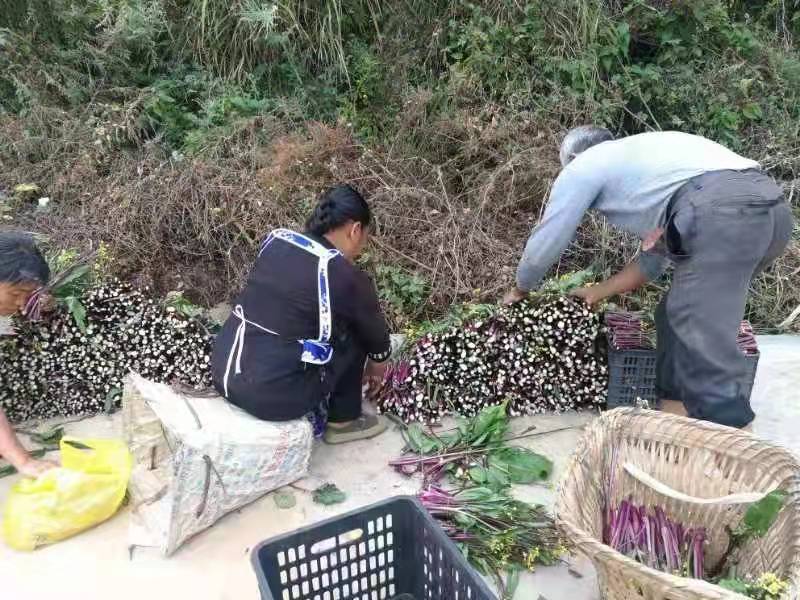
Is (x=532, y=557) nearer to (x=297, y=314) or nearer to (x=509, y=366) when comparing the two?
(x=509, y=366)

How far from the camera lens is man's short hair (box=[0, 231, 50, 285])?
2.71 meters

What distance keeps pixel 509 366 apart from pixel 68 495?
2.20m

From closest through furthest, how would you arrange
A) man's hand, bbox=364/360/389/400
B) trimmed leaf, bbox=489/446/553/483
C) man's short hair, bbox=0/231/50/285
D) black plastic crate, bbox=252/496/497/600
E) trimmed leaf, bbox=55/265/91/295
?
Answer: black plastic crate, bbox=252/496/497/600
man's short hair, bbox=0/231/50/285
trimmed leaf, bbox=489/446/553/483
man's hand, bbox=364/360/389/400
trimmed leaf, bbox=55/265/91/295

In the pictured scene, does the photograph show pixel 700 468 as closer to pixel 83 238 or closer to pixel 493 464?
pixel 493 464

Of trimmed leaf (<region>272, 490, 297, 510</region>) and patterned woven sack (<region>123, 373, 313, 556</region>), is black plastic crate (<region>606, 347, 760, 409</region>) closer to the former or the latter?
patterned woven sack (<region>123, 373, 313, 556</region>)

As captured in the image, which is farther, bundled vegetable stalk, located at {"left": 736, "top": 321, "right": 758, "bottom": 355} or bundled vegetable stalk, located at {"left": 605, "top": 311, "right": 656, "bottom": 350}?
bundled vegetable stalk, located at {"left": 605, "top": 311, "right": 656, "bottom": 350}

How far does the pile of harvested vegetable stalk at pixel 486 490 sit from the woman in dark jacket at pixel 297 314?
2.24ft

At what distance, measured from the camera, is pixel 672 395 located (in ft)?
9.76

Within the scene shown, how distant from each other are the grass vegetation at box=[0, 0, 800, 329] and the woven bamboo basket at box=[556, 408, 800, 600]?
1575 millimetres

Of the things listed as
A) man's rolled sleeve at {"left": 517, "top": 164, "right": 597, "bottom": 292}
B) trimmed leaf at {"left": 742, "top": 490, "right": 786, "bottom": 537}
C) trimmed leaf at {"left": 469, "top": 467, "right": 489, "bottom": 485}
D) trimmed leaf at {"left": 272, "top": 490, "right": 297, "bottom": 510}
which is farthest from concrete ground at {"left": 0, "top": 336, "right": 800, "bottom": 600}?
man's rolled sleeve at {"left": 517, "top": 164, "right": 597, "bottom": 292}

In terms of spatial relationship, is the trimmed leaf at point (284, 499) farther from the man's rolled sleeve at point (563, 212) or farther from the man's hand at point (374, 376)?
the man's rolled sleeve at point (563, 212)

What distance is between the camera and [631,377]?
3350 millimetres

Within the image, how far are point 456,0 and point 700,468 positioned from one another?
172 inches

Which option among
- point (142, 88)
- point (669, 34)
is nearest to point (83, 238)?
point (142, 88)
